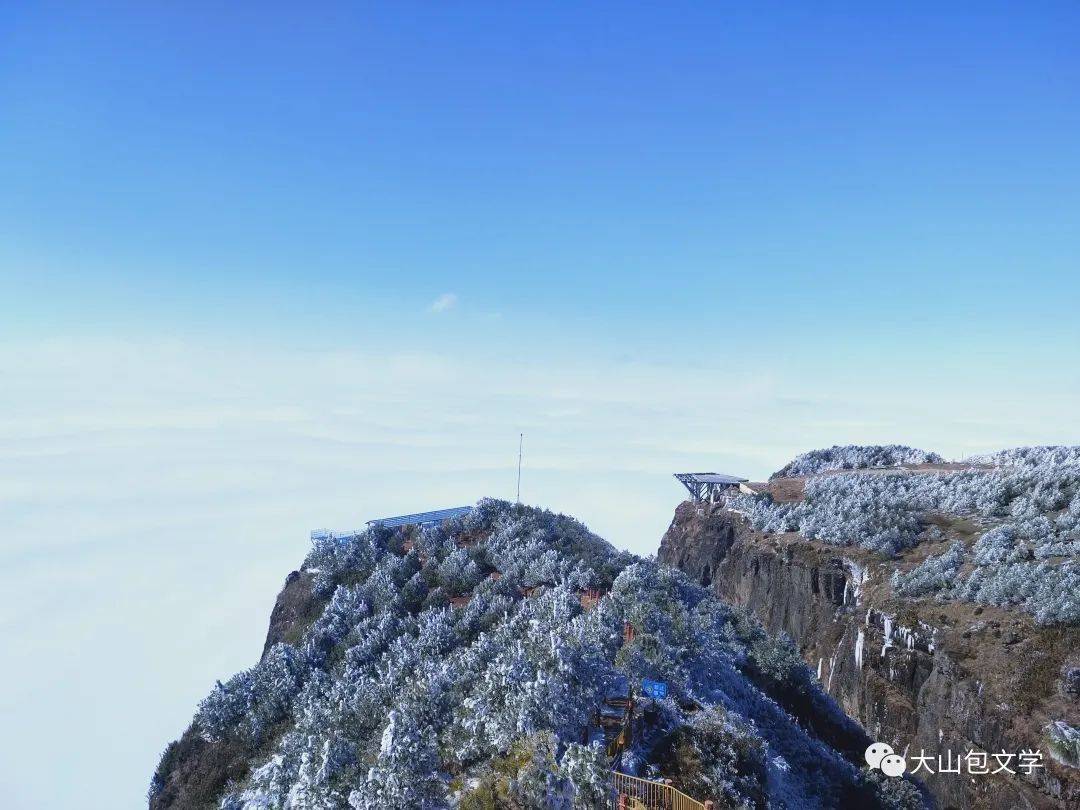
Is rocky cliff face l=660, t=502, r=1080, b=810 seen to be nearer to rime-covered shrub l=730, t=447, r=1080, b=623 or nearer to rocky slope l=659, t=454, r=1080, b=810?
rocky slope l=659, t=454, r=1080, b=810

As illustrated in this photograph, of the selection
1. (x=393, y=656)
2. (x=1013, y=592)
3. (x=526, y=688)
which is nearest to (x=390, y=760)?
(x=526, y=688)

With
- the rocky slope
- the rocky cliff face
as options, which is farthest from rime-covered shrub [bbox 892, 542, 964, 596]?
the rocky cliff face

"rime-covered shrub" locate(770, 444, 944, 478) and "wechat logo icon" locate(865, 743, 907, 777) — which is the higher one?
"rime-covered shrub" locate(770, 444, 944, 478)

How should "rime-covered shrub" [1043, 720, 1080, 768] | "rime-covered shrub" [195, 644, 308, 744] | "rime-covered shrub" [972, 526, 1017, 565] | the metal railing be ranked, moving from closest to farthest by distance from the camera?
the metal railing < "rime-covered shrub" [1043, 720, 1080, 768] < "rime-covered shrub" [195, 644, 308, 744] < "rime-covered shrub" [972, 526, 1017, 565]

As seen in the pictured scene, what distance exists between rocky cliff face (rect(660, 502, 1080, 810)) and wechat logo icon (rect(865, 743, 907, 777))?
12.8ft

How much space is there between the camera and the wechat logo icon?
23.5 metres

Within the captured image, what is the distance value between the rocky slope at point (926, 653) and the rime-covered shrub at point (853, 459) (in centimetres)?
1866

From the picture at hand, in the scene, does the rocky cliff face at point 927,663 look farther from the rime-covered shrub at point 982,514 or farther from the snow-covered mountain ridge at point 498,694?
the snow-covered mountain ridge at point 498,694

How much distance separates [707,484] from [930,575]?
2998 centimetres

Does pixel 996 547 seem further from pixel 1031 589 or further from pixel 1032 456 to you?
pixel 1032 456

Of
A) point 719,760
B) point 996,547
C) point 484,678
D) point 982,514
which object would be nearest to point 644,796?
point 719,760

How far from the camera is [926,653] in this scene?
31859 mm

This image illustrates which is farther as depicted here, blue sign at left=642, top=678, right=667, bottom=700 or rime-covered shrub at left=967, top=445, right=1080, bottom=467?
rime-covered shrub at left=967, top=445, right=1080, bottom=467

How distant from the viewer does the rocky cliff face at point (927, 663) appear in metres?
25.4
